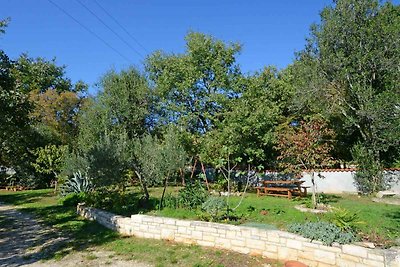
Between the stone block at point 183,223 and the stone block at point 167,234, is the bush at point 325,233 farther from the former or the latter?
the stone block at point 167,234

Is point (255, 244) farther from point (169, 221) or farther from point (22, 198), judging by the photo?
point (22, 198)

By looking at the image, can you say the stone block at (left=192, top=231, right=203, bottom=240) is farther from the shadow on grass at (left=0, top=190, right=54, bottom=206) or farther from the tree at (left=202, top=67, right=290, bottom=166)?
the shadow on grass at (left=0, top=190, right=54, bottom=206)

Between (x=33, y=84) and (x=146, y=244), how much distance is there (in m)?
34.3

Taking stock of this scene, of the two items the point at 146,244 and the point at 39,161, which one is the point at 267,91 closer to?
the point at 146,244

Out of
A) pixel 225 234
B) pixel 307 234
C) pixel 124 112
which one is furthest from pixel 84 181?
pixel 307 234

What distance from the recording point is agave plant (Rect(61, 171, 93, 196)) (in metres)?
15.9

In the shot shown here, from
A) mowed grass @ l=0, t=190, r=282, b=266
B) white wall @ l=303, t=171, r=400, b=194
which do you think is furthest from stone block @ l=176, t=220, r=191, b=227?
white wall @ l=303, t=171, r=400, b=194

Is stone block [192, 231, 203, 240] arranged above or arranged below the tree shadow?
above

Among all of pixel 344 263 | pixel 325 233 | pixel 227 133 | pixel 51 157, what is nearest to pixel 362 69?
pixel 227 133

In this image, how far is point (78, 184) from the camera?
1622 cm

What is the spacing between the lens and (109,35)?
47.8 feet

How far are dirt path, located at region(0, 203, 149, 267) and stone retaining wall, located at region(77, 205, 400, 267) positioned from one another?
5.39 feet

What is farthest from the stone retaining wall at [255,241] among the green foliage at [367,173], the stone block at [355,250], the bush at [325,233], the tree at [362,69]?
the green foliage at [367,173]

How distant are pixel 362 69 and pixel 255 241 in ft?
42.6
